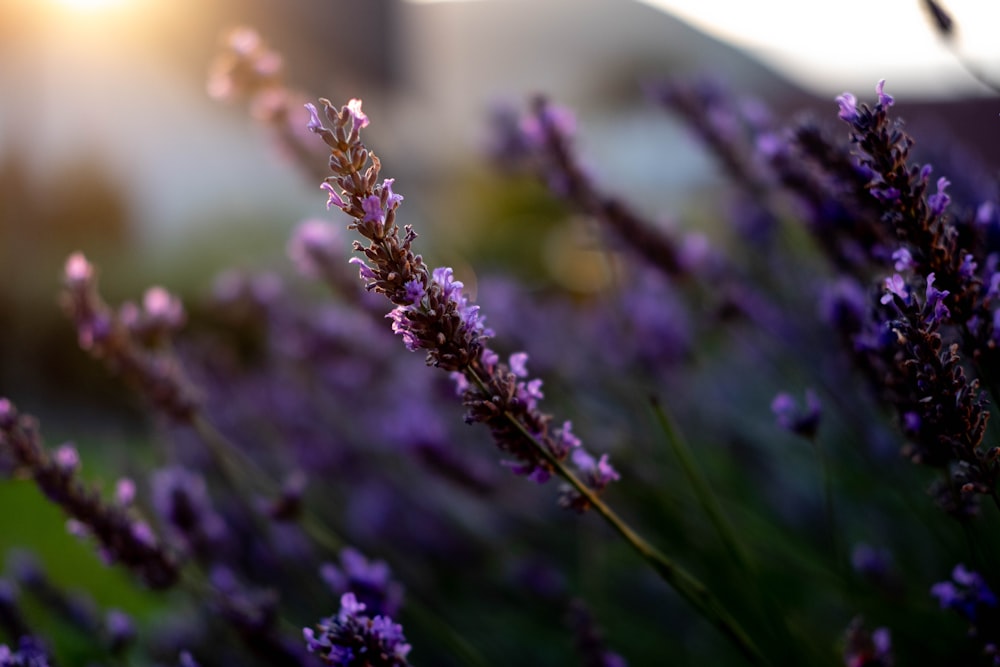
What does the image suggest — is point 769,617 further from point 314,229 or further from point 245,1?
point 245,1

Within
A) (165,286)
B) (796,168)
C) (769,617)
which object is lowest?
(769,617)

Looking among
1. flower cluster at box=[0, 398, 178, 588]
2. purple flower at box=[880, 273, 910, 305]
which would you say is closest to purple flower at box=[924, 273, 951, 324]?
purple flower at box=[880, 273, 910, 305]

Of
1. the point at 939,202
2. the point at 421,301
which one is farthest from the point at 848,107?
the point at 421,301

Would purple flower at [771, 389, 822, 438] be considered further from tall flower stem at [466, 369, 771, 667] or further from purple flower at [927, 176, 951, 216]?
purple flower at [927, 176, 951, 216]

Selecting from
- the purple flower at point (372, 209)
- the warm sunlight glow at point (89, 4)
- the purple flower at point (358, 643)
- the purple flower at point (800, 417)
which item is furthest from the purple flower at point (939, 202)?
the warm sunlight glow at point (89, 4)

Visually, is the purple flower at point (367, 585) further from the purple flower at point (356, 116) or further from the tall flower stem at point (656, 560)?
the purple flower at point (356, 116)

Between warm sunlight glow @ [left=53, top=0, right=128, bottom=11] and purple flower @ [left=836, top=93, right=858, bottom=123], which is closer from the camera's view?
purple flower @ [left=836, top=93, right=858, bottom=123]

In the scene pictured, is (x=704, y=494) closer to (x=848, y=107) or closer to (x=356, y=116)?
(x=848, y=107)

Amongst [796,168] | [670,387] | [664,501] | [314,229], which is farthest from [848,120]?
[670,387]

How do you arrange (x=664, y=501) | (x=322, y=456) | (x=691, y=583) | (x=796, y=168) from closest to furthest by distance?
(x=691, y=583), (x=796, y=168), (x=664, y=501), (x=322, y=456)
